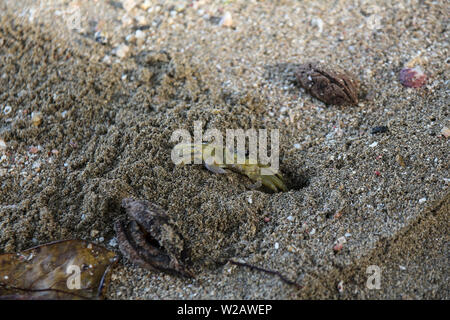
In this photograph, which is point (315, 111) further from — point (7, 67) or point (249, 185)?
point (7, 67)

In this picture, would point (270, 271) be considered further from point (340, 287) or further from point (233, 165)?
point (233, 165)

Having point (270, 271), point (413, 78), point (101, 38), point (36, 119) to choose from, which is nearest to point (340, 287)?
point (270, 271)

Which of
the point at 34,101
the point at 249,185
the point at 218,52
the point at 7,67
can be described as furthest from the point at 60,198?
the point at 218,52

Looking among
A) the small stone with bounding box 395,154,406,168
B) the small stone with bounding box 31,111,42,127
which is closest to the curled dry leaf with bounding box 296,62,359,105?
the small stone with bounding box 395,154,406,168

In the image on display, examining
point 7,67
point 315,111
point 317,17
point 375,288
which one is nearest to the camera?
point 375,288

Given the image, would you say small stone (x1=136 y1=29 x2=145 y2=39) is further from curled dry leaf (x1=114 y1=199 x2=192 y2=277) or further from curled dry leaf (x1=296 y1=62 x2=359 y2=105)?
curled dry leaf (x1=114 y1=199 x2=192 y2=277)

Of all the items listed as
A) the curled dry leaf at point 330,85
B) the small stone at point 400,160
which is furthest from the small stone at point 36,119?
the small stone at point 400,160
